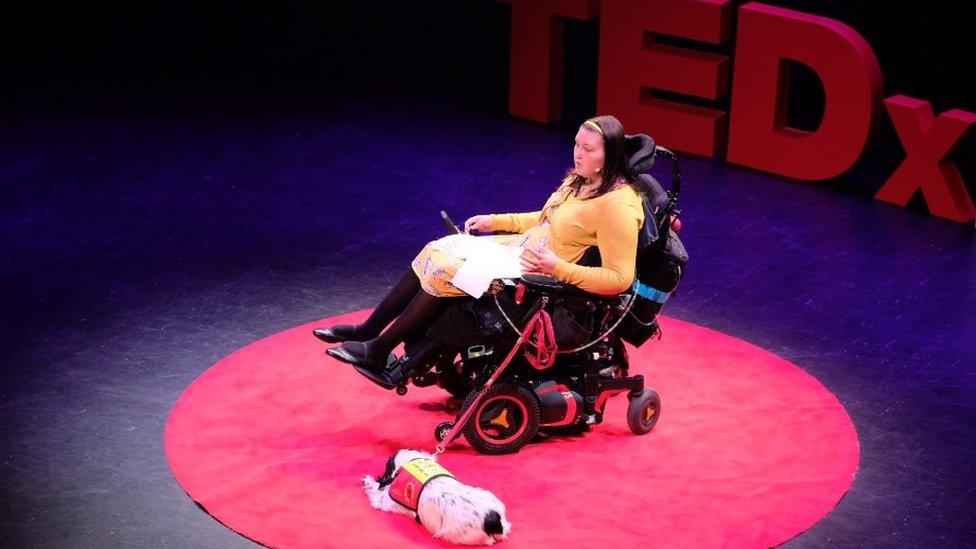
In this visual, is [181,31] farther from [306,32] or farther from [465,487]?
[465,487]

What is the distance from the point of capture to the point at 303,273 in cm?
799

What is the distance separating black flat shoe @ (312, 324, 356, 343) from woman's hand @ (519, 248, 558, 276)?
950 mm

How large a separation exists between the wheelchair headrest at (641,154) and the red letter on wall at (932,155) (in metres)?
3.57

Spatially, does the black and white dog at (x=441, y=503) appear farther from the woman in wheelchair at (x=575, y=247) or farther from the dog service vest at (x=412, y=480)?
the woman in wheelchair at (x=575, y=247)

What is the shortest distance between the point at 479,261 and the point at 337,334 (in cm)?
81

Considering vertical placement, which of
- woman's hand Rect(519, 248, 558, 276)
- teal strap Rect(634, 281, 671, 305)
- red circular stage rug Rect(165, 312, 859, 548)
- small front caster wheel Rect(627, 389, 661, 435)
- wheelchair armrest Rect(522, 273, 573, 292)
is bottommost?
red circular stage rug Rect(165, 312, 859, 548)

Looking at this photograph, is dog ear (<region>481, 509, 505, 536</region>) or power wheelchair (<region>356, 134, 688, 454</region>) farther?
power wheelchair (<region>356, 134, 688, 454</region>)

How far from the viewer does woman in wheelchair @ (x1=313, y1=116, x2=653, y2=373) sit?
5.81 m

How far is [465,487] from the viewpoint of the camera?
209 inches

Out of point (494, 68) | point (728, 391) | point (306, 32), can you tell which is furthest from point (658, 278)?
point (306, 32)

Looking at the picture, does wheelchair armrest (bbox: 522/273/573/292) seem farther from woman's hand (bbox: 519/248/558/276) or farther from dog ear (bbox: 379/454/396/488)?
dog ear (bbox: 379/454/396/488)

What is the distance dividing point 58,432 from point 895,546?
11.4 feet

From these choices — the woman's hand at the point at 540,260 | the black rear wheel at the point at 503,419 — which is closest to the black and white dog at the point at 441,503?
the black rear wheel at the point at 503,419

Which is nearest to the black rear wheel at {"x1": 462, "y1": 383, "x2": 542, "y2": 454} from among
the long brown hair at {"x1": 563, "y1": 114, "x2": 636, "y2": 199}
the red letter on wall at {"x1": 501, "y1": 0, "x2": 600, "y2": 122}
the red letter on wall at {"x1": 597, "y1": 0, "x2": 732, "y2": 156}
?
the long brown hair at {"x1": 563, "y1": 114, "x2": 636, "y2": 199}
